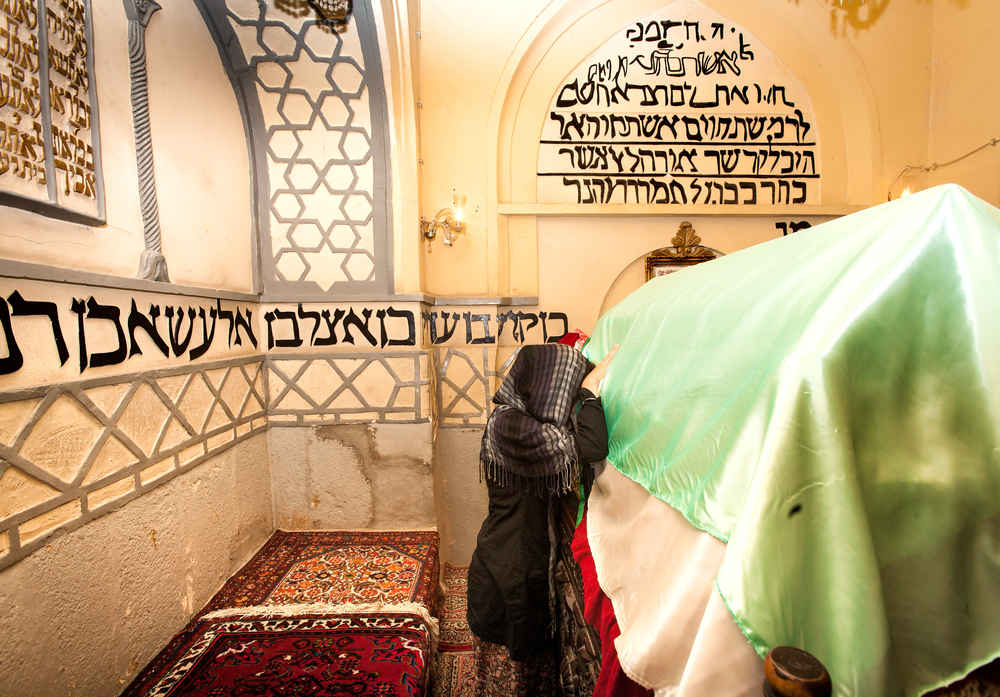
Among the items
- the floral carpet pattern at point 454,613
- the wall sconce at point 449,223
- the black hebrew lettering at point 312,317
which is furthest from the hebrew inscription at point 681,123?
the floral carpet pattern at point 454,613

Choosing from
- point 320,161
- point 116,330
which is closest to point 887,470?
point 116,330

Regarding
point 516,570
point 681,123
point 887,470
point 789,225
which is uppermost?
point 681,123

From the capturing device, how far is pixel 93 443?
1512mm

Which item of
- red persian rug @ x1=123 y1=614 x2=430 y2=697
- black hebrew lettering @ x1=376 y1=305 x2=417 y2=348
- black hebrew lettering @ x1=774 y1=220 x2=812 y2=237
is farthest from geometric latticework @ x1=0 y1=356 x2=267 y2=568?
black hebrew lettering @ x1=774 y1=220 x2=812 y2=237

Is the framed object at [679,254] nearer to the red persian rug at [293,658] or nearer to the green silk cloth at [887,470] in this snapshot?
the green silk cloth at [887,470]

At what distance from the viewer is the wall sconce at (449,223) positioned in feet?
10.3

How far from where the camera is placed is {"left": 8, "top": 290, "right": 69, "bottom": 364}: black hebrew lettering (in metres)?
1.29

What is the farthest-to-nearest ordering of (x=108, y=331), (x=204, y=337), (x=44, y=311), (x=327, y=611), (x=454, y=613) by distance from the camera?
(x=454, y=613)
(x=204, y=337)
(x=327, y=611)
(x=108, y=331)
(x=44, y=311)

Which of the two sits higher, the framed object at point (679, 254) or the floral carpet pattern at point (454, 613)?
the framed object at point (679, 254)

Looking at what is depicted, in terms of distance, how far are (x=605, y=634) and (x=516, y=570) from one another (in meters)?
0.71

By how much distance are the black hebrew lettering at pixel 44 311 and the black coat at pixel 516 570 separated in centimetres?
150

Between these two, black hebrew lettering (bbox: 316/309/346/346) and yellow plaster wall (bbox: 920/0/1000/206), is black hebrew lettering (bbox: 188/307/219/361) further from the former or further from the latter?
yellow plaster wall (bbox: 920/0/1000/206)

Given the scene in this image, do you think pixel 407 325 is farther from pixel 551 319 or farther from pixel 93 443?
pixel 93 443

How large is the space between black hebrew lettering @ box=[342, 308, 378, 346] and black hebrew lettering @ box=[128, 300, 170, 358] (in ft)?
3.47
